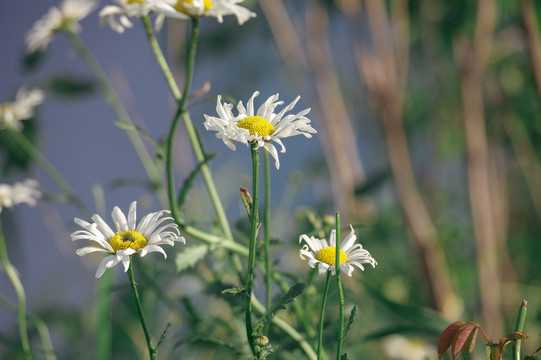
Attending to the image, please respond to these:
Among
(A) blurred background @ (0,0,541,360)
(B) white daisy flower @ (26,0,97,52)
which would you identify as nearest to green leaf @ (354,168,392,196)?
(A) blurred background @ (0,0,541,360)

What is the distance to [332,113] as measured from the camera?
2.36 feet

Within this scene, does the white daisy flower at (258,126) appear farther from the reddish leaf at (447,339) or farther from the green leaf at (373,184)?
the green leaf at (373,184)

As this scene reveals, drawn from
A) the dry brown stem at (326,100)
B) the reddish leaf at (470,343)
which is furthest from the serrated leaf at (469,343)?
the dry brown stem at (326,100)

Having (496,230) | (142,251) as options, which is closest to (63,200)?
(142,251)

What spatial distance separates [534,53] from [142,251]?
424 millimetres

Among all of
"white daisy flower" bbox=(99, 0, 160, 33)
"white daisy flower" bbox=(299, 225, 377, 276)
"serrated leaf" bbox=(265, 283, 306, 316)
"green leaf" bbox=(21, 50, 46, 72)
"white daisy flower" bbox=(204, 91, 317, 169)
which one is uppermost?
"green leaf" bbox=(21, 50, 46, 72)

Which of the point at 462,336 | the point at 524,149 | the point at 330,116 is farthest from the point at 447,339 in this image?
the point at 524,149

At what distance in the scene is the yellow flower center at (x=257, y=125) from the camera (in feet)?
0.61

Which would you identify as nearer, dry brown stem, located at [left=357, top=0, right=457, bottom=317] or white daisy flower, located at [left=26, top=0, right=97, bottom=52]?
white daisy flower, located at [left=26, top=0, right=97, bottom=52]

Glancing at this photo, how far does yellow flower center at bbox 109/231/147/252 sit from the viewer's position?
18cm

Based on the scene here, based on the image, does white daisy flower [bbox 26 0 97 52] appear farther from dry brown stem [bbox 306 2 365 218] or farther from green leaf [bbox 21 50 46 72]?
dry brown stem [bbox 306 2 365 218]

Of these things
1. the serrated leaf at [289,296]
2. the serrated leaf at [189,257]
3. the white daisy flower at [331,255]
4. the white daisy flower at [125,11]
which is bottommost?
the serrated leaf at [289,296]

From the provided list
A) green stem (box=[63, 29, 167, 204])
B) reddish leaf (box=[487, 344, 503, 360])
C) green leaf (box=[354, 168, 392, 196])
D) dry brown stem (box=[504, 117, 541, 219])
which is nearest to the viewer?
reddish leaf (box=[487, 344, 503, 360])

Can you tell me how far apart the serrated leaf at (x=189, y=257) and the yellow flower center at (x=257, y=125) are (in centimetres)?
8
